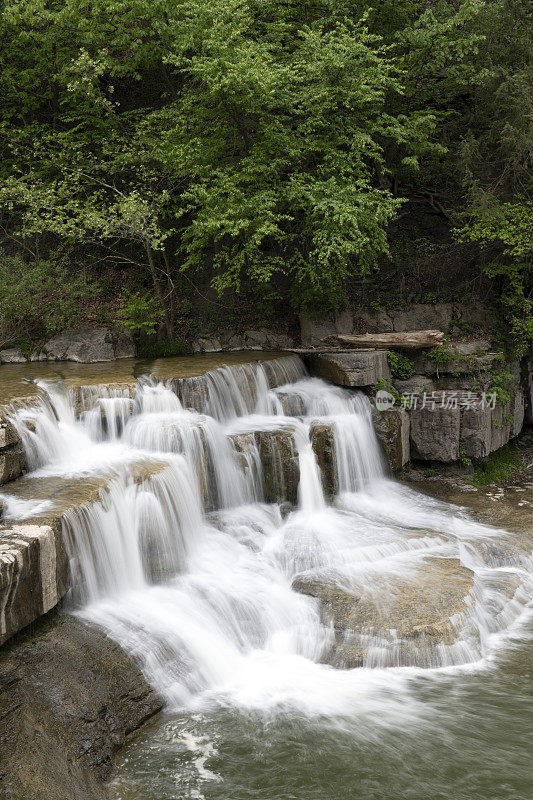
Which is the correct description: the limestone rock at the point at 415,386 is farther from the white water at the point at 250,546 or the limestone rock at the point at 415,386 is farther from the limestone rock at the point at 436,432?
the white water at the point at 250,546

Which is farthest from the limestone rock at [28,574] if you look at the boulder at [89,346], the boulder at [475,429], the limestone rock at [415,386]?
the boulder at [475,429]

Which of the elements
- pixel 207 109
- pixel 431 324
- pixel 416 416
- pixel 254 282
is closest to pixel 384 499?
pixel 416 416

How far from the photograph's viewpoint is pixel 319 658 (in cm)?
637

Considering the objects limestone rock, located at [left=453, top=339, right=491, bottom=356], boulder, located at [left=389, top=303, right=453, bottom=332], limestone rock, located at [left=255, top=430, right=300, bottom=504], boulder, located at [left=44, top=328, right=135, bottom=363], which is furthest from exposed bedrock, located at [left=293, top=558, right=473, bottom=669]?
boulder, located at [left=44, top=328, right=135, bottom=363]

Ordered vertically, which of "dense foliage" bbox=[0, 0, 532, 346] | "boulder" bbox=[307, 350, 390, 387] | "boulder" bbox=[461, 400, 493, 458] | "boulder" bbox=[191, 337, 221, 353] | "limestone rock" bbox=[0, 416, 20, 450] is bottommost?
"boulder" bbox=[461, 400, 493, 458]

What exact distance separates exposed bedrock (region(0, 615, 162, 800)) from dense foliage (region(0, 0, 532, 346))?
7.63 m

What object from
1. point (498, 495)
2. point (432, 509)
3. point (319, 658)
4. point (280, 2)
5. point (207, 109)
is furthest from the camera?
point (280, 2)

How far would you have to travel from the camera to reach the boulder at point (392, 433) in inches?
434

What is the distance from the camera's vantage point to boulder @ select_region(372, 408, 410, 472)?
11016mm

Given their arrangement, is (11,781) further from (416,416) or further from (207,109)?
(207,109)

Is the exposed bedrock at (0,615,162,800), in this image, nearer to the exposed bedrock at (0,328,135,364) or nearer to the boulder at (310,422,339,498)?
the boulder at (310,422,339,498)

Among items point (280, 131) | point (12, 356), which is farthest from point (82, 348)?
point (280, 131)

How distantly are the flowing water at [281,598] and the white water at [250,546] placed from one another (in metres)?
0.02

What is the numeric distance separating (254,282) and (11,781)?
11889mm
